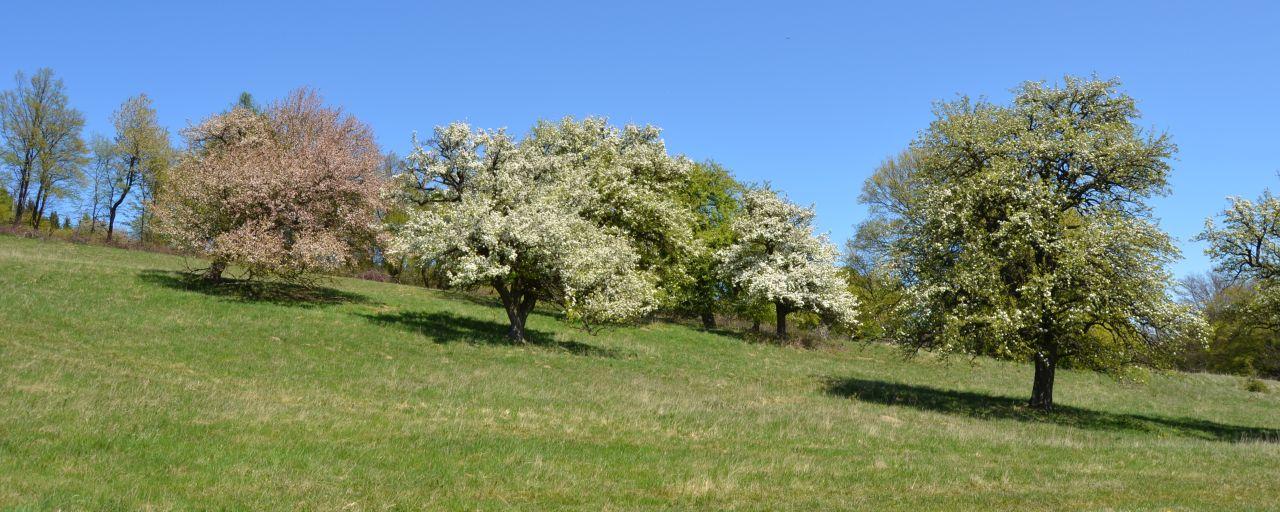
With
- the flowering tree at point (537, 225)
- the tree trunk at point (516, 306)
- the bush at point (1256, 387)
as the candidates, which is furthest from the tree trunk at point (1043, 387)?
the bush at point (1256, 387)

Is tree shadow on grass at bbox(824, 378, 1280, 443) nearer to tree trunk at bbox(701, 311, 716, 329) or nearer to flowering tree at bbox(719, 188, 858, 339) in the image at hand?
flowering tree at bbox(719, 188, 858, 339)

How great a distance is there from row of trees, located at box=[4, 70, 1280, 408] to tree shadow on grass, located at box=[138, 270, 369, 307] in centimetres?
103

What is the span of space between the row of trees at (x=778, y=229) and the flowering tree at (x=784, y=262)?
158 millimetres

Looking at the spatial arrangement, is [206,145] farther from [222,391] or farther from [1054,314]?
[1054,314]

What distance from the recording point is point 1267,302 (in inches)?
955

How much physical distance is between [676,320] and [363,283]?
77.0 feet

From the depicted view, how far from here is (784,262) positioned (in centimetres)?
4953

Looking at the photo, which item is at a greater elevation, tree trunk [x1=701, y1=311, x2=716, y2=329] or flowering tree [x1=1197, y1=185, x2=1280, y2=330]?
flowering tree [x1=1197, y1=185, x2=1280, y2=330]

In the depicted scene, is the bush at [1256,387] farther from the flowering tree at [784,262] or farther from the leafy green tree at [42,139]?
the leafy green tree at [42,139]

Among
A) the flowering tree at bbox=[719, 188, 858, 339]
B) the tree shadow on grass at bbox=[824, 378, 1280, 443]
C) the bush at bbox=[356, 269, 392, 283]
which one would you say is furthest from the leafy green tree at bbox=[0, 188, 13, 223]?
the tree shadow on grass at bbox=[824, 378, 1280, 443]

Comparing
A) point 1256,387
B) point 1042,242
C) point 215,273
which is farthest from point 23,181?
point 1256,387

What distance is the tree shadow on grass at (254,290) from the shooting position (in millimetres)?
32750

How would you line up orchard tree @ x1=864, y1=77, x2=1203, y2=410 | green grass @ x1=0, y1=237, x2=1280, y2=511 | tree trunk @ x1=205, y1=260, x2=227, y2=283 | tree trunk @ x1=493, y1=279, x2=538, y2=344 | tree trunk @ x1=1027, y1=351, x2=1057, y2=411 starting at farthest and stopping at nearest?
tree trunk @ x1=205, y1=260, x2=227, y2=283, tree trunk @ x1=493, y1=279, x2=538, y2=344, tree trunk @ x1=1027, y1=351, x2=1057, y2=411, orchard tree @ x1=864, y1=77, x2=1203, y2=410, green grass @ x1=0, y1=237, x2=1280, y2=511

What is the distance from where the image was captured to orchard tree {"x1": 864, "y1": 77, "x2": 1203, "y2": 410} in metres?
23.8
